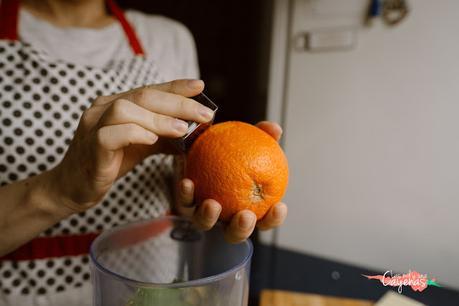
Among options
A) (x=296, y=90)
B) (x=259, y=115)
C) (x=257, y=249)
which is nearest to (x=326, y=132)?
(x=296, y=90)

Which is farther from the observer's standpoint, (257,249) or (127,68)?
(257,249)

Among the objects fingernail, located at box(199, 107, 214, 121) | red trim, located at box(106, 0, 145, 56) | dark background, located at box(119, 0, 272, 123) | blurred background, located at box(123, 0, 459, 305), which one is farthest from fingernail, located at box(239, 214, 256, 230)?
dark background, located at box(119, 0, 272, 123)

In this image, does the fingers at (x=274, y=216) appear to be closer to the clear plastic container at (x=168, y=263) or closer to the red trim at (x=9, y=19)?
the clear plastic container at (x=168, y=263)

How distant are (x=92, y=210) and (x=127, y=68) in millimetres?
300

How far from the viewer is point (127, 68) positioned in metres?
0.72

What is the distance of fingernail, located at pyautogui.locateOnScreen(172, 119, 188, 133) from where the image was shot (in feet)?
1.10

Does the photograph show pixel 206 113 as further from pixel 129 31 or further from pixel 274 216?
pixel 129 31

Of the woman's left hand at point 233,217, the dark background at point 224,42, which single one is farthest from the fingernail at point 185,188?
the dark background at point 224,42

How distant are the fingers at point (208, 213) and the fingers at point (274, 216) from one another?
0.22 feet

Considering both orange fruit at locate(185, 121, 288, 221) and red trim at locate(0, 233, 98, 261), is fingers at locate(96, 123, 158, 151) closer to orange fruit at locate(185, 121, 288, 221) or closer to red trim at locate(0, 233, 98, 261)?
orange fruit at locate(185, 121, 288, 221)

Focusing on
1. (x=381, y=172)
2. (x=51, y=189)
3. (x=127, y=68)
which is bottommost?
(x=381, y=172)

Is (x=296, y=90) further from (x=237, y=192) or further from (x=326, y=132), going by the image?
(x=237, y=192)

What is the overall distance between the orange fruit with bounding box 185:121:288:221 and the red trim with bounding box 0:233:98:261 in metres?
0.37
